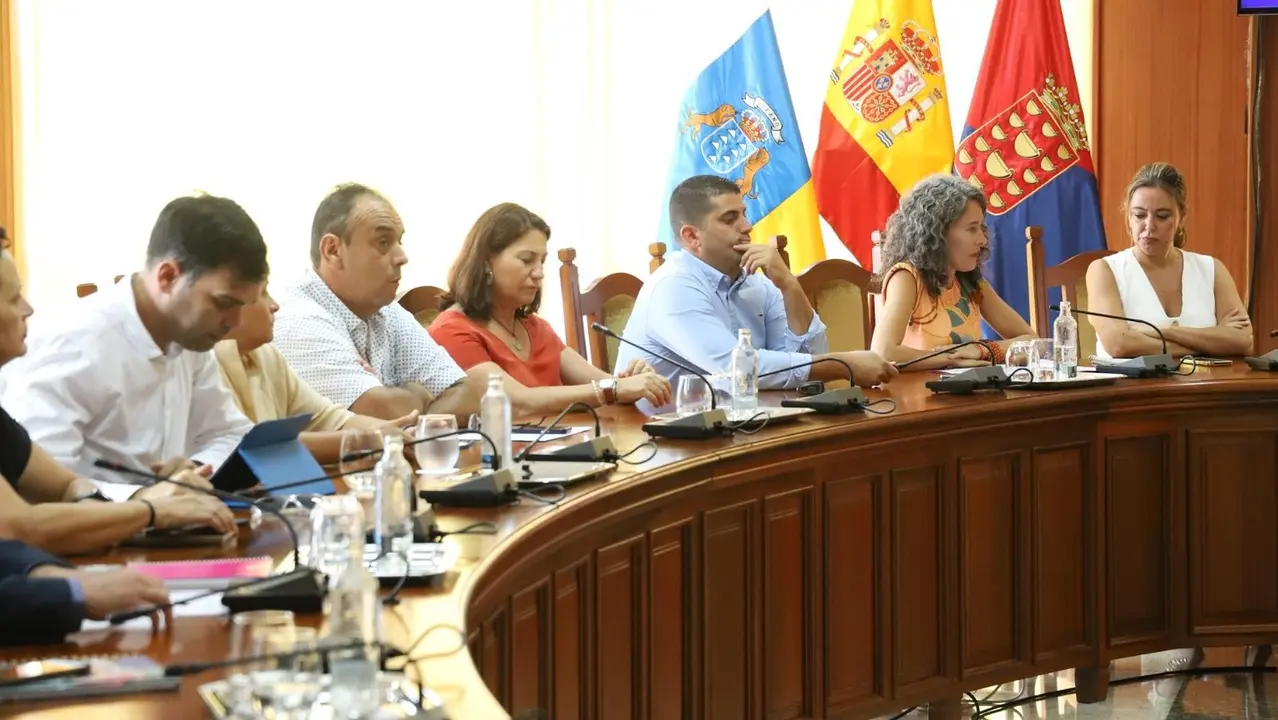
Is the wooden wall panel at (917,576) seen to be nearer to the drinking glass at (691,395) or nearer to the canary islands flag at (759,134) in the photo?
the drinking glass at (691,395)

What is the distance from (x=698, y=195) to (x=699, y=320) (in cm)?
34

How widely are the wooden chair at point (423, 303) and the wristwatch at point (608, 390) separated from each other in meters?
0.68

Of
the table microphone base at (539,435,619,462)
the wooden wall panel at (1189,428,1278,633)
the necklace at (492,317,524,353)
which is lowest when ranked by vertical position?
the wooden wall panel at (1189,428,1278,633)

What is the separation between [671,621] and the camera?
2.71m

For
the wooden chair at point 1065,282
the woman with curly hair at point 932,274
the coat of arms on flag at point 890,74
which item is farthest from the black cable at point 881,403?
the coat of arms on flag at point 890,74

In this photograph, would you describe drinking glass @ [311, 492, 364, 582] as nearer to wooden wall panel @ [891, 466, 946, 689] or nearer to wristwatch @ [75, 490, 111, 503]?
wristwatch @ [75, 490, 111, 503]

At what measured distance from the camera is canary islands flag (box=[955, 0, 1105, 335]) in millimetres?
5801

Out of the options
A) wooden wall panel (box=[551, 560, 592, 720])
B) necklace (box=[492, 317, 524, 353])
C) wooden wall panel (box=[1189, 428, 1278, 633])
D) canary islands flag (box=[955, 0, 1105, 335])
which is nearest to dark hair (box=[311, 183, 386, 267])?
necklace (box=[492, 317, 524, 353])

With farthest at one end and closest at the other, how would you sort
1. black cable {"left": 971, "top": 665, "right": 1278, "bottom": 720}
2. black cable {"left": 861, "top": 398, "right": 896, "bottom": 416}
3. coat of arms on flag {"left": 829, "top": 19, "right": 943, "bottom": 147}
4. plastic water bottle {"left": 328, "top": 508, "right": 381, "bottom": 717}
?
coat of arms on flag {"left": 829, "top": 19, "right": 943, "bottom": 147}
black cable {"left": 971, "top": 665, "right": 1278, "bottom": 720}
black cable {"left": 861, "top": 398, "right": 896, "bottom": 416}
plastic water bottle {"left": 328, "top": 508, "right": 381, "bottom": 717}

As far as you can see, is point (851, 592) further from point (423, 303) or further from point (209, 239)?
point (209, 239)

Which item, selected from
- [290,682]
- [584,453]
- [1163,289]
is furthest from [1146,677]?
[290,682]

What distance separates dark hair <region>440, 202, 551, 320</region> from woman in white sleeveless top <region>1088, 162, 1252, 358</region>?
77.9 inches

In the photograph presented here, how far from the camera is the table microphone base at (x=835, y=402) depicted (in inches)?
128

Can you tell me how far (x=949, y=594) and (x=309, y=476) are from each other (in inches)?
69.5
